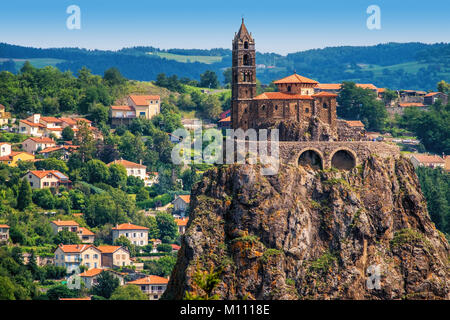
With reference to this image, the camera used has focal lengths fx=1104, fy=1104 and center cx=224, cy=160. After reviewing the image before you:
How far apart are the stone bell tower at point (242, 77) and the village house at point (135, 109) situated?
58881mm

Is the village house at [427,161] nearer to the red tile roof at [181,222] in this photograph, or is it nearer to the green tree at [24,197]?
the red tile roof at [181,222]

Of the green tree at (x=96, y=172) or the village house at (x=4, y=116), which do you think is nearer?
the green tree at (x=96, y=172)

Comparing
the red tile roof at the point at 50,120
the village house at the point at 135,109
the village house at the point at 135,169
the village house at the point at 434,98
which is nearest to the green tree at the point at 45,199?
the village house at the point at 135,169

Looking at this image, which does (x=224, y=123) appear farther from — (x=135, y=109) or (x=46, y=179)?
(x=46, y=179)

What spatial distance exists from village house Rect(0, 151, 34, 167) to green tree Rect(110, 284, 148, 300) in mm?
34588

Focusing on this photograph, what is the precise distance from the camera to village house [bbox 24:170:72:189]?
405ft

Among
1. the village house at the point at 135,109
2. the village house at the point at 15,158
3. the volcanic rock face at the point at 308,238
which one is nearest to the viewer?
the volcanic rock face at the point at 308,238

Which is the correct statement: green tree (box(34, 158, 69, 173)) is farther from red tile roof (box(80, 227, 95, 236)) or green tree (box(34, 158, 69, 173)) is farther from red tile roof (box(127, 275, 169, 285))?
red tile roof (box(127, 275, 169, 285))

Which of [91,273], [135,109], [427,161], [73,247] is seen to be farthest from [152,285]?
[135,109]

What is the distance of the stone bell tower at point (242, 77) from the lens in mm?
88812

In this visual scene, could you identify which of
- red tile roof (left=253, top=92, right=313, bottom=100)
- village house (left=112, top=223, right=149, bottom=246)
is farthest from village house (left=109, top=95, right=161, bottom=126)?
red tile roof (left=253, top=92, right=313, bottom=100)

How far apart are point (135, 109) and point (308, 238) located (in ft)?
227

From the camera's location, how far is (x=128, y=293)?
98.7 meters
